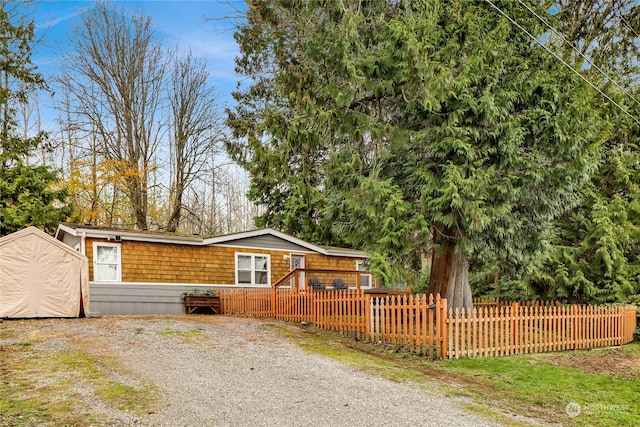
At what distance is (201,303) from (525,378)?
36.7 ft

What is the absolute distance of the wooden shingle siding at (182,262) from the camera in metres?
16.2

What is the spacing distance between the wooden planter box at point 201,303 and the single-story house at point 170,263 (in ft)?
1.29

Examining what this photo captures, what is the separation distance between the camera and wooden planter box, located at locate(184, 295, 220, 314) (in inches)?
663

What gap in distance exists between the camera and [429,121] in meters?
11.7

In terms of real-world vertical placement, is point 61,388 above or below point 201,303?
above

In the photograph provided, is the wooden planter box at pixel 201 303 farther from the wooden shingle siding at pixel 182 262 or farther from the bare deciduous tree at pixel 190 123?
the bare deciduous tree at pixel 190 123

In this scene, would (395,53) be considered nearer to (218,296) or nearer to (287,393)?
(287,393)

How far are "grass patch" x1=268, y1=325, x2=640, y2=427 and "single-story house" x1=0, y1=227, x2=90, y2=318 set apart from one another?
5.97m

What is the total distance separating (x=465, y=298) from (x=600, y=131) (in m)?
5.39

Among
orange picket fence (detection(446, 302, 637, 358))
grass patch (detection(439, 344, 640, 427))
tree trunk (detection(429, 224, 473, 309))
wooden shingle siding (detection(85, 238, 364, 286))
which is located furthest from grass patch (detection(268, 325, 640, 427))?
wooden shingle siding (detection(85, 238, 364, 286))

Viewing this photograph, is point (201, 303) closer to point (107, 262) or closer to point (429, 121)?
point (107, 262)

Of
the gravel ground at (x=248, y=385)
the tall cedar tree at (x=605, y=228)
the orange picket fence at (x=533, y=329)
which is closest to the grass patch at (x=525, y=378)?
the orange picket fence at (x=533, y=329)

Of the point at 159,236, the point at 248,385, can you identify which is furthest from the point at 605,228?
the point at 159,236

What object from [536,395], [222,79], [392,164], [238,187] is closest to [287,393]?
[536,395]
